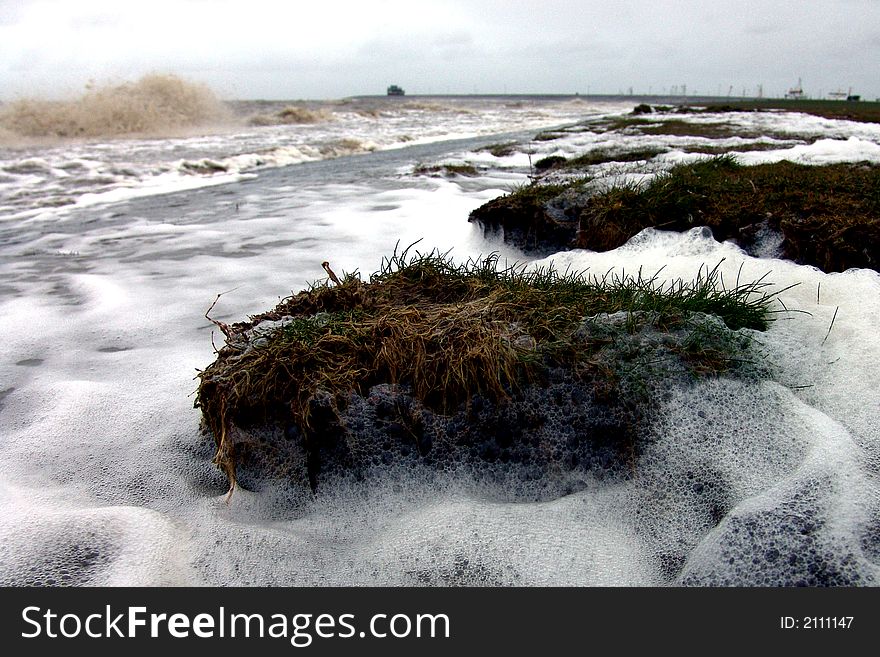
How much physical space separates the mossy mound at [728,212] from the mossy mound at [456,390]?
169cm

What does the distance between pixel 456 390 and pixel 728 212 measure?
282 cm

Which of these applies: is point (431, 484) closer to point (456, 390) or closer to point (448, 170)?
point (456, 390)

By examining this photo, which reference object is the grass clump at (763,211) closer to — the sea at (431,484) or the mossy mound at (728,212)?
the mossy mound at (728,212)

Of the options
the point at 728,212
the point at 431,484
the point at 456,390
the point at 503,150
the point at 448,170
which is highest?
the point at 503,150

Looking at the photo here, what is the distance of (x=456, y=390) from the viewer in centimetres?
209

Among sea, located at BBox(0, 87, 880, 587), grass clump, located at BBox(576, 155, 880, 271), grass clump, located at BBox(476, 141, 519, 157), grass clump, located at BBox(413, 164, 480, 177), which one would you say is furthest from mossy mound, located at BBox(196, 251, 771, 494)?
grass clump, located at BBox(476, 141, 519, 157)

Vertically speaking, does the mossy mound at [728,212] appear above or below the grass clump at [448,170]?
below

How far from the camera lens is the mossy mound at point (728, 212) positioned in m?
3.45

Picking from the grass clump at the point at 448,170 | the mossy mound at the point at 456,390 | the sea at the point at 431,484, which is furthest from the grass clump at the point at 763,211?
the grass clump at the point at 448,170

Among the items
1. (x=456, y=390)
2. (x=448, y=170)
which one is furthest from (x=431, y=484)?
(x=448, y=170)

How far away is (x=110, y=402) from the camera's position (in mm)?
2834

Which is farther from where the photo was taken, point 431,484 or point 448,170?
point 448,170
